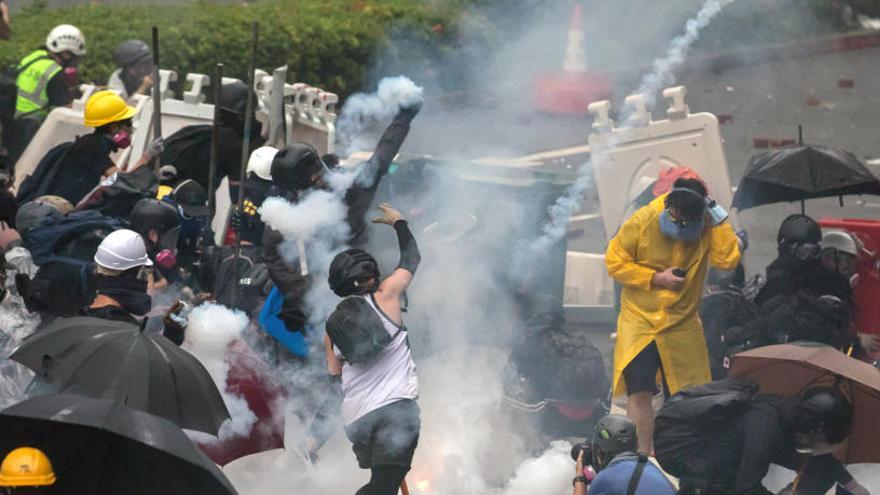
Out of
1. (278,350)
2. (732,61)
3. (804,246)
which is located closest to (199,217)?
(278,350)

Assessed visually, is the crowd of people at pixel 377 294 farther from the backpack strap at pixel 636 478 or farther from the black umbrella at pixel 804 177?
the black umbrella at pixel 804 177

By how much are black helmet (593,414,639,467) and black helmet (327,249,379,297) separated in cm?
127

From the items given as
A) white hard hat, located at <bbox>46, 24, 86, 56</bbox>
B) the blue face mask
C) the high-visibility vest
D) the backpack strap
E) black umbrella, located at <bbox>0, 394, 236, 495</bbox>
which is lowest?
the high-visibility vest

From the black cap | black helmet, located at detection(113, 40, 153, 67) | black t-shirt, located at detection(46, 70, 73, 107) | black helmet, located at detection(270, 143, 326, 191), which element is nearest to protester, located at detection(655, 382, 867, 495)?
black helmet, located at detection(270, 143, 326, 191)

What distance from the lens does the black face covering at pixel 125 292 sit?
22.7 ft

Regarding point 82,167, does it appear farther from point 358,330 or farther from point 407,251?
point 358,330

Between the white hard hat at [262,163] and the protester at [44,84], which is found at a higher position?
the white hard hat at [262,163]

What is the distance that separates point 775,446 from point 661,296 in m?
2.00

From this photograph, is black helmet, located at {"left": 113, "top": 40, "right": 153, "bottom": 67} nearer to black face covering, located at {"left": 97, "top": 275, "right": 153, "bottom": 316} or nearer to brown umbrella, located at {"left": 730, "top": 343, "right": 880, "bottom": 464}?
black face covering, located at {"left": 97, "top": 275, "right": 153, "bottom": 316}

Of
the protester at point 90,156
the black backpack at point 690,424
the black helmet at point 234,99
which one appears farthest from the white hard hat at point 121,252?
the black helmet at point 234,99

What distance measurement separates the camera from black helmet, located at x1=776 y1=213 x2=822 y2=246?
8914 mm

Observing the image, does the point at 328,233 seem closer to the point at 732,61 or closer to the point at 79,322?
the point at 79,322

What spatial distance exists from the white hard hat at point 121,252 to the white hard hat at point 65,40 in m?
4.55

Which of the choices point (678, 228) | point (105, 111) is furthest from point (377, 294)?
point (105, 111)
